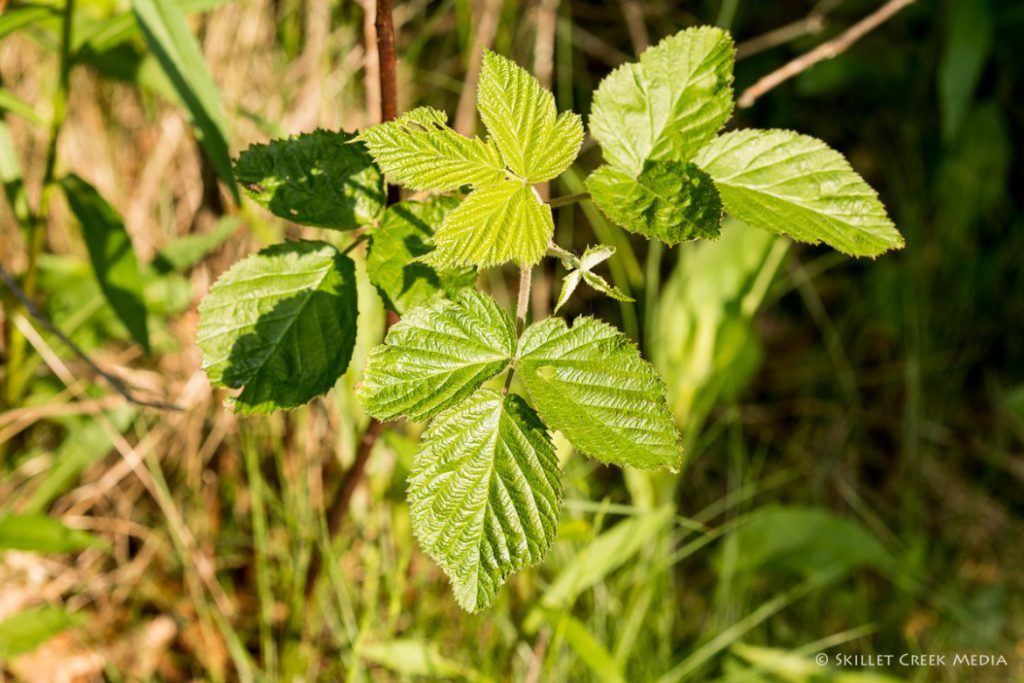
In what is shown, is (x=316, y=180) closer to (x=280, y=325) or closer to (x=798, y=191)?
(x=280, y=325)

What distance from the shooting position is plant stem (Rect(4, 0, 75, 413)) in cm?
141

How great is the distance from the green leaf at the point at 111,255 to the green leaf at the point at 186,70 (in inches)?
10.8

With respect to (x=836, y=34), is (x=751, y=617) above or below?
below

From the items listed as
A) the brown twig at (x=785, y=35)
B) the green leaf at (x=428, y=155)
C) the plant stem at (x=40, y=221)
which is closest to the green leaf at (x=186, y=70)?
the plant stem at (x=40, y=221)

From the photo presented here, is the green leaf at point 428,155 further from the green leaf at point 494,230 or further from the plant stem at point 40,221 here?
the plant stem at point 40,221

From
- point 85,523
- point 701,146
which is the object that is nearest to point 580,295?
point 85,523

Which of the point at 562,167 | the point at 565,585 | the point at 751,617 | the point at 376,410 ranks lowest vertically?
the point at 751,617

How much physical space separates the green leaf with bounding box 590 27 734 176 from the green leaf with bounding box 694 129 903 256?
0.16 feet

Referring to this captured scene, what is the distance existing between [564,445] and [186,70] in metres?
0.82

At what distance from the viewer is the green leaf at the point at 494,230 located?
0.84m

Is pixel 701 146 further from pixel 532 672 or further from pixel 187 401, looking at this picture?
pixel 187 401

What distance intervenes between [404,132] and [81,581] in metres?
1.38

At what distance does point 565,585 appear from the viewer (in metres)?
1.61

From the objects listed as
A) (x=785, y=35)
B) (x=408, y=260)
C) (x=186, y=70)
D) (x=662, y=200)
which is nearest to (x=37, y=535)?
(x=186, y=70)
